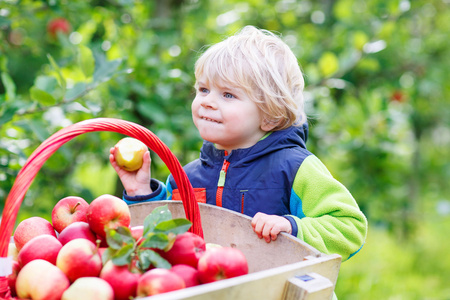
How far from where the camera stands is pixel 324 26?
372cm

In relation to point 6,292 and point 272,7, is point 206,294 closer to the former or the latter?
point 6,292

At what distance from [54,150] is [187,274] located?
0.37 meters

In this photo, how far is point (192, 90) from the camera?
8.38 feet

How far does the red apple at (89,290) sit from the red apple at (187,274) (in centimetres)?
14

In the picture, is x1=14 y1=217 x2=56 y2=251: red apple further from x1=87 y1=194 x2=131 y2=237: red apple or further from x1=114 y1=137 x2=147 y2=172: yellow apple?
x1=114 y1=137 x2=147 y2=172: yellow apple

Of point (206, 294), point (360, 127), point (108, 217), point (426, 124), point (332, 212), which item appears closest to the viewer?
point (206, 294)

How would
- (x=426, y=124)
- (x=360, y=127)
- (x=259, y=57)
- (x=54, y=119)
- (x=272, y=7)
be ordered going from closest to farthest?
(x=259, y=57), (x=54, y=119), (x=360, y=127), (x=272, y=7), (x=426, y=124)

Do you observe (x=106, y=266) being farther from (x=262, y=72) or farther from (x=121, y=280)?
(x=262, y=72)

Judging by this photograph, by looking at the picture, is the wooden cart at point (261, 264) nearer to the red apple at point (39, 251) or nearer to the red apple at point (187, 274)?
the red apple at point (187, 274)

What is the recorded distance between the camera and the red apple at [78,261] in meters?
0.97

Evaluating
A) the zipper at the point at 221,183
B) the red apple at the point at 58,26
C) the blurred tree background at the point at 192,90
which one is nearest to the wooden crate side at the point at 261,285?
the zipper at the point at 221,183

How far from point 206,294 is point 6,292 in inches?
16.1

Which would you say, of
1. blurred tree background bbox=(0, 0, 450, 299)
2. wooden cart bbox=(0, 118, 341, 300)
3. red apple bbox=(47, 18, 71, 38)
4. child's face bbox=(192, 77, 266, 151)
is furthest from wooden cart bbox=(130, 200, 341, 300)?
red apple bbox=(47, 18, 71, 38)

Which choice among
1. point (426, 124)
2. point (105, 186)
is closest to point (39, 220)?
point (105, 186)
